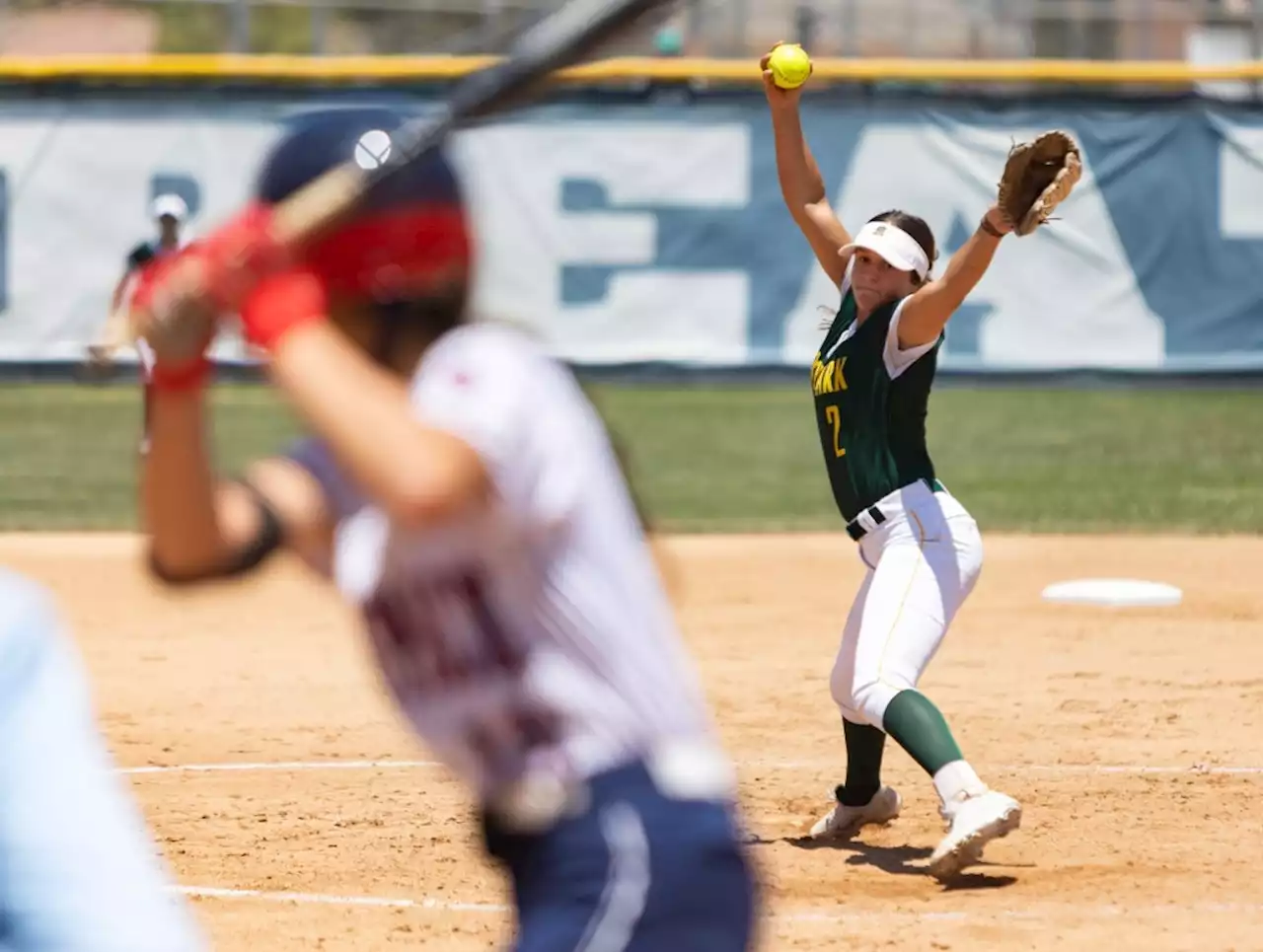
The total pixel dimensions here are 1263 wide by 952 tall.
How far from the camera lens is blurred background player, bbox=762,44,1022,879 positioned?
543cm

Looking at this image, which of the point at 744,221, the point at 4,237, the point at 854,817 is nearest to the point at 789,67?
the point at 854,817

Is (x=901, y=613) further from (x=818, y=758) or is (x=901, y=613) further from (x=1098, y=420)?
(x=1098, y=420)

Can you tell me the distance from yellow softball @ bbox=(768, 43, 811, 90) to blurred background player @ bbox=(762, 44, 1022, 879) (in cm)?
4

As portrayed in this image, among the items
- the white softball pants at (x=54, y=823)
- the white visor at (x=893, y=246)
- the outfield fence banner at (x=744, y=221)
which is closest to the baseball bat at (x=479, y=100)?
the white softball pants at (x=54, y=823)

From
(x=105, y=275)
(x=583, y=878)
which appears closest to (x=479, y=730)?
(x=583, y=878)

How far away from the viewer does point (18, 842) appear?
1.88m

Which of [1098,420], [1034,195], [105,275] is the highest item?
[1034,195]

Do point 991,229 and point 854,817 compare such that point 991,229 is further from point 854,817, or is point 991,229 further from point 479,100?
point 479,100

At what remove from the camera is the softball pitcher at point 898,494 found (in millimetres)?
5379

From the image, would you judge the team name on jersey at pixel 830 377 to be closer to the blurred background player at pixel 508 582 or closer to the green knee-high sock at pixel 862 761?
the green knee-high sock at pixel 862 761

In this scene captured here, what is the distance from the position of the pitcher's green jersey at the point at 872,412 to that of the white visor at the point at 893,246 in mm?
131

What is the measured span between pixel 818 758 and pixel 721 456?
8855 millimetres

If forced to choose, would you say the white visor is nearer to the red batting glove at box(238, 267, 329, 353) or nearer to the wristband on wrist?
the wristband on wrist

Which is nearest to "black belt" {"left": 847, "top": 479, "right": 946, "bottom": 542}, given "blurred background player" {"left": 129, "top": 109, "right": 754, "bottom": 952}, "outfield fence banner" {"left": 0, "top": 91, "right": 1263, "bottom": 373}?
"blurred background player" {"left": 129, "top": 109, "right": 754, "bottom": 952}
